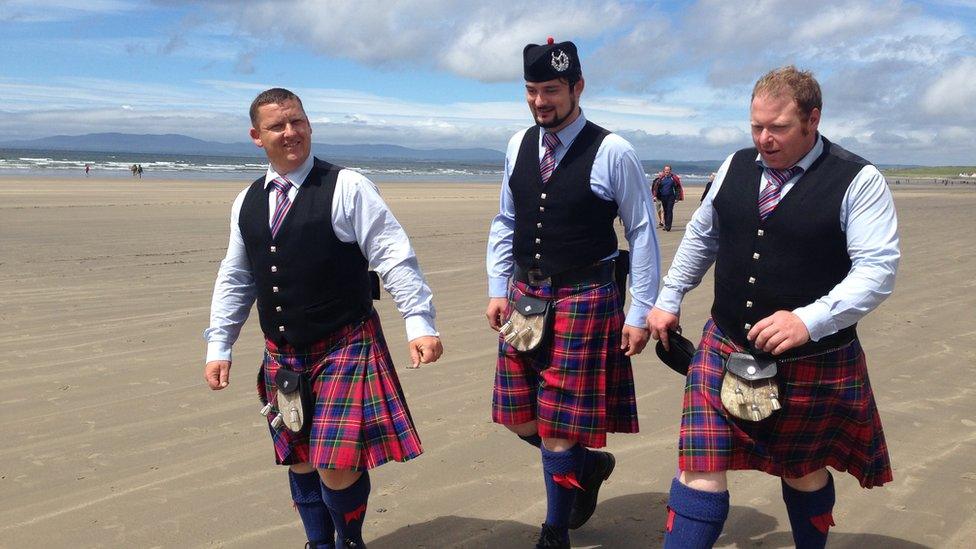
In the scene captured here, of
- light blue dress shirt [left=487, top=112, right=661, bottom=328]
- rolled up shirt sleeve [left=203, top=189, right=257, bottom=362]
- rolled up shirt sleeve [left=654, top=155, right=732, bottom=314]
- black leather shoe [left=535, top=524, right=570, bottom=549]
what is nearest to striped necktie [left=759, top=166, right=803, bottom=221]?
rolled up shirt sleeve [left=654, top=155, right=732, bottom=314]

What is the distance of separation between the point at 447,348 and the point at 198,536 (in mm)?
3120

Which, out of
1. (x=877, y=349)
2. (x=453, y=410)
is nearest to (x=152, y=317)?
(x=453, y=410)

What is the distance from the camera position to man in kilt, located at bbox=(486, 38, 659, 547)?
3.34 meters

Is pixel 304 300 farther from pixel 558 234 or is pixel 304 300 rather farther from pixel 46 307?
pixel 46 307

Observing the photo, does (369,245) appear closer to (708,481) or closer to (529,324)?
(529,324)

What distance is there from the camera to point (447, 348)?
6422 millimetres

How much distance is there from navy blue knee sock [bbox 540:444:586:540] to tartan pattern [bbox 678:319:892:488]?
653mm

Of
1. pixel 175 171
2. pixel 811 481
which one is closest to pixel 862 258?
pixel 811 481

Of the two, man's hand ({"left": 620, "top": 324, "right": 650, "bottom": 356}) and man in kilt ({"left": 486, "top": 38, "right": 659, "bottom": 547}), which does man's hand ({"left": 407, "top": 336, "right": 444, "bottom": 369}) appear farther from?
man's hand ({"left": 620, "top": 324, "right": 650, "bottom": 356})

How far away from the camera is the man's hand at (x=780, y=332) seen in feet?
8.18

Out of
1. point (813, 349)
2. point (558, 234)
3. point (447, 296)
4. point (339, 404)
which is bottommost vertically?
point (447, 296)

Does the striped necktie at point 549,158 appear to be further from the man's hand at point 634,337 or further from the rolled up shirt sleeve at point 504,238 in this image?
the man's hand at point 634,337

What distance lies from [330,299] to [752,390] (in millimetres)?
1392

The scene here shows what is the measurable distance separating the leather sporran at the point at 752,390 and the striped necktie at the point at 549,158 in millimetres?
1108
